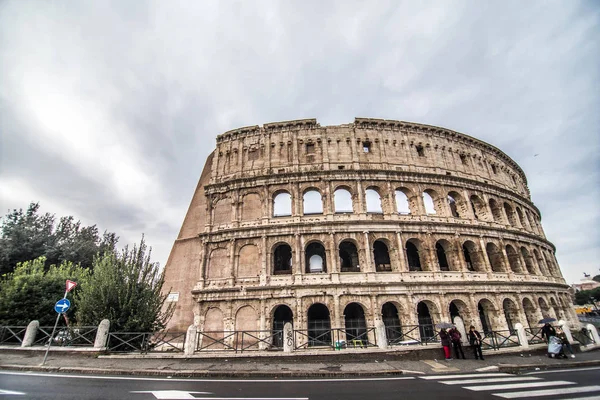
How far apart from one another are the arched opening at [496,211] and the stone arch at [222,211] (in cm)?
2363

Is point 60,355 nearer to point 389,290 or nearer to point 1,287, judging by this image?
point 1,287

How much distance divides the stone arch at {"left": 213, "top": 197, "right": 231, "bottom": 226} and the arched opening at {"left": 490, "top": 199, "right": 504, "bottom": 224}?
23.6m

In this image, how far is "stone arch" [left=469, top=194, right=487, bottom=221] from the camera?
73.6ft

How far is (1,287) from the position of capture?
637 inches

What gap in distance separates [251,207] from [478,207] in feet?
65.9

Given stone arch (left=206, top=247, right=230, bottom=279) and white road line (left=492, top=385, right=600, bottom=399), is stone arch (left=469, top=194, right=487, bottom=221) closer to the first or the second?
white road line (left=492, top=385, right=600, bottom=399)

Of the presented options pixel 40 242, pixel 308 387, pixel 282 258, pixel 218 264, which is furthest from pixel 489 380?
pixel 40 242

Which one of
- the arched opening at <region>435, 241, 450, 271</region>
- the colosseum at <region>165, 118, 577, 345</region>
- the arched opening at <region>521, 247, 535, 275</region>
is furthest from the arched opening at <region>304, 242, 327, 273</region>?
the arched opening at <region>521, 247, 535, 275</region>

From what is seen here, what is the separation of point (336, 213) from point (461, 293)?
1037 cm

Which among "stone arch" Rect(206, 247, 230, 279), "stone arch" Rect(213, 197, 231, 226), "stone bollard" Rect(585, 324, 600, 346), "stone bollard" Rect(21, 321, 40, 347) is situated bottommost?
"stone bollard" Rect(585, 324, 600, 346)

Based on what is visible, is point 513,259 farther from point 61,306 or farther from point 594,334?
point 61,306

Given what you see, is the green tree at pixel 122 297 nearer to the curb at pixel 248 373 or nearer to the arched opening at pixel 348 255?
the curb at pixel 248 373

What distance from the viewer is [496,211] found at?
23578 mm

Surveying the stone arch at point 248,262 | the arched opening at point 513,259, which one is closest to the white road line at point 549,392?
the stone arch at point 248,262
